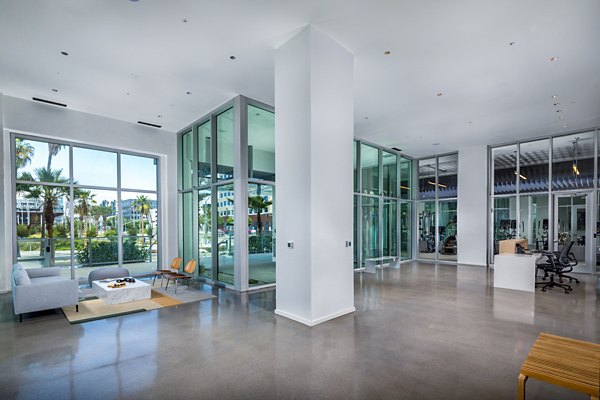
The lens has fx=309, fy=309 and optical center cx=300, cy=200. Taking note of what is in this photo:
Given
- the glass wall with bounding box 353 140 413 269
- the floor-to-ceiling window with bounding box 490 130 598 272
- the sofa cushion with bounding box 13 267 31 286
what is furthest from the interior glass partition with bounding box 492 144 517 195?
the sofa cushion with bounding box 13 267 31 286

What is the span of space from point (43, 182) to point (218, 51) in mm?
5957

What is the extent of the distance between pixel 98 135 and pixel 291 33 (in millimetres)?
6586

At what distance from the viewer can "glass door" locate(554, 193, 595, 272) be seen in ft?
31.1

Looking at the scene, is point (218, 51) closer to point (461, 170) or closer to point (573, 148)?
point (461, 170)

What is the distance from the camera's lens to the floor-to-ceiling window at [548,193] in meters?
9.59

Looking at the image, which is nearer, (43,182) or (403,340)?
(403,340)

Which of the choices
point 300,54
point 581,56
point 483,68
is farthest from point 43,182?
point 581,56

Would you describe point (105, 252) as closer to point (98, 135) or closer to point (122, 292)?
point (98, 135)

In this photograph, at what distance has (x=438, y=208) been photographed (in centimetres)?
1298

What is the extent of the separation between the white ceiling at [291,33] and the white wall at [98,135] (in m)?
0.48

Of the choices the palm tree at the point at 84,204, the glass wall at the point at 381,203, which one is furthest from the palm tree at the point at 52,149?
the glass wall at the point at 381,203

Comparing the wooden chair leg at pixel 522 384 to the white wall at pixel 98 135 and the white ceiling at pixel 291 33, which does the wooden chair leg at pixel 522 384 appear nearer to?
the white ceiling at pixel 291 33

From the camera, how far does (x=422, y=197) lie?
13594mm

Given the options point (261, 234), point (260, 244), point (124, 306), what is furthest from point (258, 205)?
point (124, 306)
